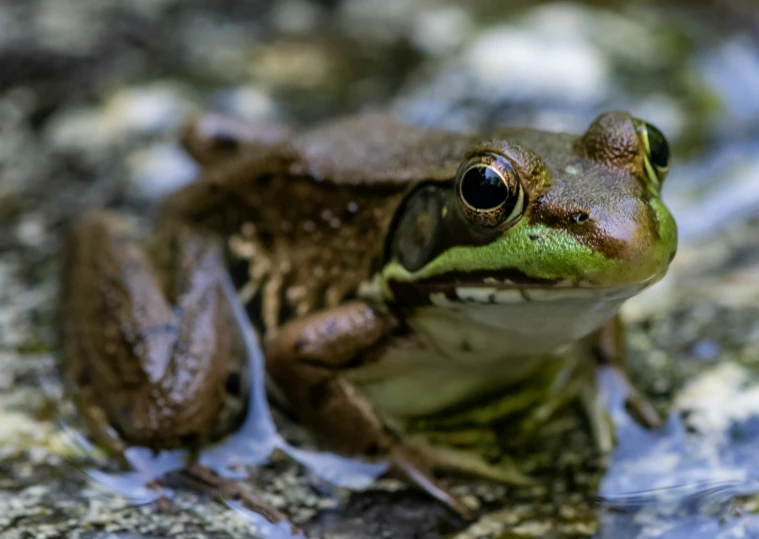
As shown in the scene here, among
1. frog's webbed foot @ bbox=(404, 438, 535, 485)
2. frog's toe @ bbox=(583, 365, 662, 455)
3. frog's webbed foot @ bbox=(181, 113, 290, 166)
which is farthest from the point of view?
frog's webbed foot @ bbox=(181, 113, 290, 166)

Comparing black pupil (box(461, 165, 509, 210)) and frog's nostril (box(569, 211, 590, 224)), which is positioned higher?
black pupil (box(461, 165, 509, 210))

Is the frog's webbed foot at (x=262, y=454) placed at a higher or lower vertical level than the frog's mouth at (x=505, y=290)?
lower

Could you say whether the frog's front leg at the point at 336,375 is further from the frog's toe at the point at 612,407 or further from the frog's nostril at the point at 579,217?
the frog's nostril at the point at 579,217

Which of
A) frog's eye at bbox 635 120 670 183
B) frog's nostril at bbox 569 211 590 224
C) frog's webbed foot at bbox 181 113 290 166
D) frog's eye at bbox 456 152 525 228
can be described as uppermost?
frog's webbed foot at bbox 181 113 290 166

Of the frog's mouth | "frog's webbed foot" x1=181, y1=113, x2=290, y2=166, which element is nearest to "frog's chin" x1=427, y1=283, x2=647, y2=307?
the frog's mouth

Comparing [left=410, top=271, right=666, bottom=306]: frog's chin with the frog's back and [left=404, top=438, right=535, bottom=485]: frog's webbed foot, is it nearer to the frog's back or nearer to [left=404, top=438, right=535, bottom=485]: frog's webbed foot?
the frog's back

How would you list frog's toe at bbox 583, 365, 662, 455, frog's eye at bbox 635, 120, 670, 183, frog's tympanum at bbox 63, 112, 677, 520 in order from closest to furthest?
1. frog's tympanum at bbox 63, 112, 677, 520
2. frog's eye at bbox 635, 120, 670, 183
3. frog's toe at bbox 583, 365, 662, 455

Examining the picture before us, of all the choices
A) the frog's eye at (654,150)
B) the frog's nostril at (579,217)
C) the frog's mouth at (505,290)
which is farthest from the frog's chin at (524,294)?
the frog's eye at (654,150)

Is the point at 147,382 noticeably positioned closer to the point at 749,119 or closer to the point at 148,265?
the point at 148,265
